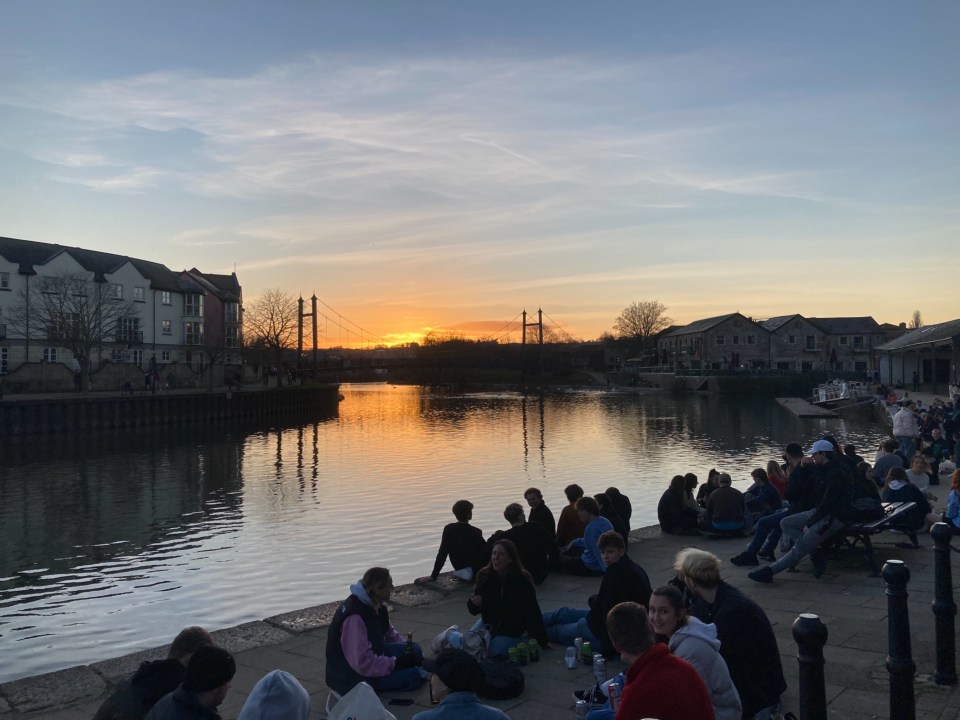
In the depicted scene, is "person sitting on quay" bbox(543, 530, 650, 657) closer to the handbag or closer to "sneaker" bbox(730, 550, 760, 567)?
the handbag

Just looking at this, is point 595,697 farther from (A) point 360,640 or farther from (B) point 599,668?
(A) point 360,640

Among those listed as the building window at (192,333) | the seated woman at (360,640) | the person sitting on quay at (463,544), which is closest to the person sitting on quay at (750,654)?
the seated woman at (360,640)

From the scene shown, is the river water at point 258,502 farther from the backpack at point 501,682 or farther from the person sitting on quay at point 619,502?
the backpack at point 501,682

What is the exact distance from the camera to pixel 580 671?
21.7 ft

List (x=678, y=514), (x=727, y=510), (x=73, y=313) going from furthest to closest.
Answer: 1. (x=73, y=313)
2. (x=678, y=514)
3. (x=727, y=510)

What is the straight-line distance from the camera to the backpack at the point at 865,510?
930cm

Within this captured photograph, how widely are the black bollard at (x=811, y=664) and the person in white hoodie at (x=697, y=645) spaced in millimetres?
555

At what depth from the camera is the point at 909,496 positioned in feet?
35.1

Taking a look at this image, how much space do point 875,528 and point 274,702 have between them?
8.05 metres

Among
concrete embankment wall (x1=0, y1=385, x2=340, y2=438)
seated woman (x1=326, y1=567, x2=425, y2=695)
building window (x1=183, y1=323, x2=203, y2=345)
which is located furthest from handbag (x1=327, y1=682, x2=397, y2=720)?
building window (x1=183, y1=323, x2=203, y2=345)

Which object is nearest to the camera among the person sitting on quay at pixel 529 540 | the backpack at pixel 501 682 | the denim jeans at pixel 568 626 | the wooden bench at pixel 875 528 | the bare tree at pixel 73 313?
the backpack at pixel 501 682

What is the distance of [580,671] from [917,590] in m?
4.63

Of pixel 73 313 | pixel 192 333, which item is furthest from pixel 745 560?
pixel 192 333

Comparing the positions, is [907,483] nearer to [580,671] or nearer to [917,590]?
[917,590]
